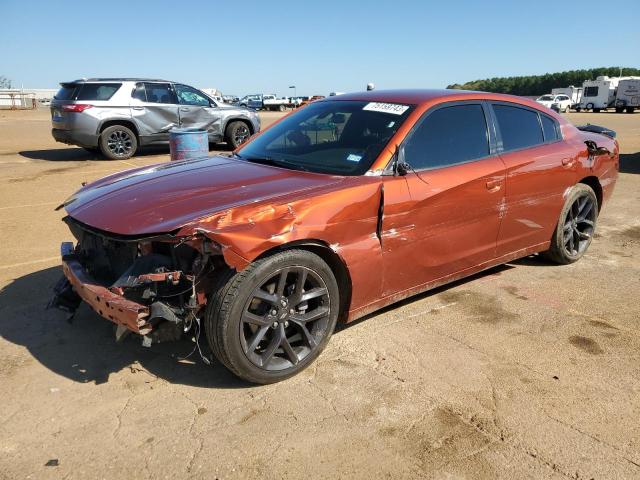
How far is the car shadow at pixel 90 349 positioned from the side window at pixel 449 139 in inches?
75.2

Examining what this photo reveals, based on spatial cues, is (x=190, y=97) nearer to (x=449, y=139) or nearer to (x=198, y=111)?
(x=198, y=111)

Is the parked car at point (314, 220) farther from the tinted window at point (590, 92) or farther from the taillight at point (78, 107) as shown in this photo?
the tinted window at point (590, 92)

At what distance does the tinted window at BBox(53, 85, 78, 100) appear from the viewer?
11.7m

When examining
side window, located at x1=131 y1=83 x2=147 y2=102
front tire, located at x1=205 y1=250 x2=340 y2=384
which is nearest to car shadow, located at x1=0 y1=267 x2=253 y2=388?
front tire, located at x1=205 y1=250 x2=340 y2=384

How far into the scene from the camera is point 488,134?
4.14m

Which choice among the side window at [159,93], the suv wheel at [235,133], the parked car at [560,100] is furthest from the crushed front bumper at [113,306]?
the parked car at [560,100]

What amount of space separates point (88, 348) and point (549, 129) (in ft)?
13.7

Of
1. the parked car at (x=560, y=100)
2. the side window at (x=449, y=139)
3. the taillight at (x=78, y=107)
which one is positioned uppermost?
the parked car at (x=560, y=100)

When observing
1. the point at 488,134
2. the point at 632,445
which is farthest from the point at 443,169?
the point at 632,445

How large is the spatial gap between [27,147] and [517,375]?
15.8m

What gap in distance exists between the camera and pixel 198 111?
1280 cm

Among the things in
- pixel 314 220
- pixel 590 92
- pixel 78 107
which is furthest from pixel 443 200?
pixel 590 92

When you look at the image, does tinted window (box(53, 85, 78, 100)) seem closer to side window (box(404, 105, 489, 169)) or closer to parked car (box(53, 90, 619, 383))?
parked car (box(53, 90, 619, 383))

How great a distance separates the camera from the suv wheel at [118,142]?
11.8 m
